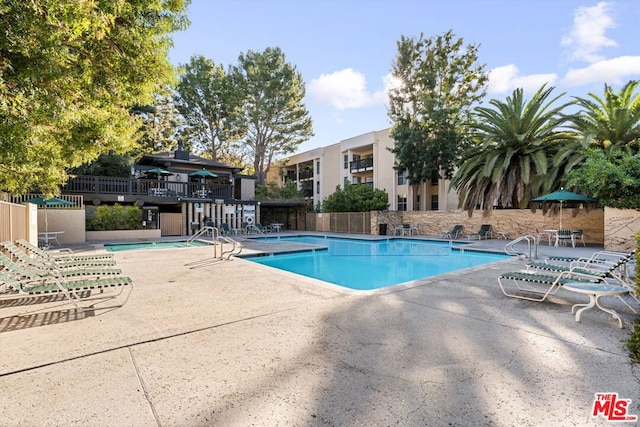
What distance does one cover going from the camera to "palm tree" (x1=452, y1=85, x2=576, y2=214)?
1717 cm

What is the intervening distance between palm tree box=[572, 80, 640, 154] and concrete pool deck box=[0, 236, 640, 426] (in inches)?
552

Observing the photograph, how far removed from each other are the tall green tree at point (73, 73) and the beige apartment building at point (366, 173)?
22.2m

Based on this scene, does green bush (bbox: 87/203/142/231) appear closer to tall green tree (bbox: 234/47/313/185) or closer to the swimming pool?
the swimming pool

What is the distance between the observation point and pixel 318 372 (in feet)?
9.43

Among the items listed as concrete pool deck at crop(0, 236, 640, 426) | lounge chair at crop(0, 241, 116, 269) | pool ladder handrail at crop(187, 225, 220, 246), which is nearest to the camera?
concrete pool deck at crop(0, 236, 640, 426)

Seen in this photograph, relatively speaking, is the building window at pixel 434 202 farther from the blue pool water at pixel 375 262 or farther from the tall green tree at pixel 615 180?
the tall green tree at pixel 615 180

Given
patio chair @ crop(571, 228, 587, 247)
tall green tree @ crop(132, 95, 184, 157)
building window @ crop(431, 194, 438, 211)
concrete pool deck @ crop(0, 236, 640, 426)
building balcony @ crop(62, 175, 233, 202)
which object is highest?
tall green tree @ crop(132, 95, 184, 157)

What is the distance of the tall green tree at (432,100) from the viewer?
23406mm

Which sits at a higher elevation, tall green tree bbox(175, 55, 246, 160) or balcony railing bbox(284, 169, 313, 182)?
tall green tree bbox(175, 55, 246, 160)

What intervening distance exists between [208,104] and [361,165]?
16.6 m

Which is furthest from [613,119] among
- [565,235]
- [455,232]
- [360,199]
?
[360,199]

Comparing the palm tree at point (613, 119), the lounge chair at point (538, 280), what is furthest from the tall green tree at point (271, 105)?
the lounge chair at point (538, 280)

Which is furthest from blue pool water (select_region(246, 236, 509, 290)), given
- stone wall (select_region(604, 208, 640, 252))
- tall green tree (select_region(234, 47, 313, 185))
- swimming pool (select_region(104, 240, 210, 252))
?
tall green tree (select_region(234, 47, 313, 185))

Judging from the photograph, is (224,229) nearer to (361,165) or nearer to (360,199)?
(360,199)
